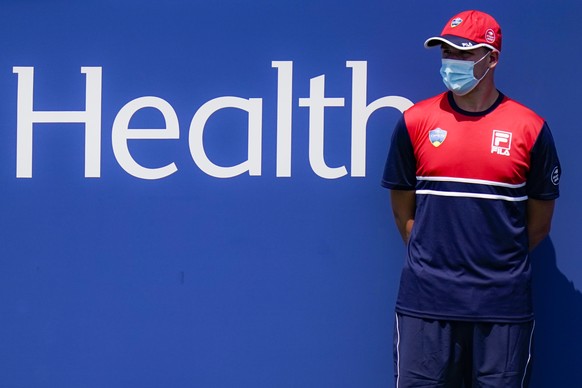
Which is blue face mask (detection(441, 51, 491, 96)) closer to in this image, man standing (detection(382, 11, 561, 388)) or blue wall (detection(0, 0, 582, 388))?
man standing (detection(382, 11, 561, 388))

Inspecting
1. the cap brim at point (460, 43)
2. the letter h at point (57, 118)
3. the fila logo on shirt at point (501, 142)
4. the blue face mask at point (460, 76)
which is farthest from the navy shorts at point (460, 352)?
the letter h at point (57, 118)

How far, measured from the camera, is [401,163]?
2.96 metres

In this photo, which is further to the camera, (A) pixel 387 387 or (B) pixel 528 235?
(A) pixel 387 387

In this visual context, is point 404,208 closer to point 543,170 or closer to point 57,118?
point 543,170

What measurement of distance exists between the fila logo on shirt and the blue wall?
1.63 ft

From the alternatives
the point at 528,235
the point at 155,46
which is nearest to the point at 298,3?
the point at 155,46

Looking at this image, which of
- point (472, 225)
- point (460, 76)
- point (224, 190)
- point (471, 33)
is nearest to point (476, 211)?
point (472, 225)

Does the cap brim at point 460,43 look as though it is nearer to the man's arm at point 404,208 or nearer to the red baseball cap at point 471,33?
the red baseball cap at point 471,33

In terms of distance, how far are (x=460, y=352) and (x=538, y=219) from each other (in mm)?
512

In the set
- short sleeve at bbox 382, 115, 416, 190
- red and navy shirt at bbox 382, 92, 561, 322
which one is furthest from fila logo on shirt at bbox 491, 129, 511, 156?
short sleeve at bbox 382, 115, 416, 190

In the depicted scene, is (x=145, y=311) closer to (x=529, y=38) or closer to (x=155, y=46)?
(x=155, y=46)

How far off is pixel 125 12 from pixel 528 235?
1663 millimetres

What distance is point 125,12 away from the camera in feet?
11.0

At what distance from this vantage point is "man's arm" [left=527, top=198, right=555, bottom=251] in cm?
295
